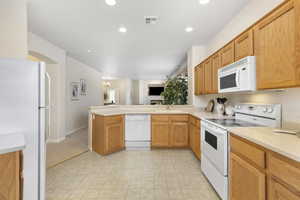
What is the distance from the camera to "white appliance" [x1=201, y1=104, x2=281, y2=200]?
168 centimetres

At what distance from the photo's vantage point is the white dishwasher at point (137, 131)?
3609 millimetres

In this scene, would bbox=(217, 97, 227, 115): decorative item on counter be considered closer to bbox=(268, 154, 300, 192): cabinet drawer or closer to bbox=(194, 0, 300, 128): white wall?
bbox=(194, 0, 300, 128): white wall

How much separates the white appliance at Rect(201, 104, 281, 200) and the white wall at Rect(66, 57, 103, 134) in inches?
176

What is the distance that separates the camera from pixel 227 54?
2.29 m

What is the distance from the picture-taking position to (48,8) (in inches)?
92.4

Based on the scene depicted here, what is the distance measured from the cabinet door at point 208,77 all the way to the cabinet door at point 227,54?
519mm

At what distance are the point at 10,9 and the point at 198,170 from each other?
142 inches

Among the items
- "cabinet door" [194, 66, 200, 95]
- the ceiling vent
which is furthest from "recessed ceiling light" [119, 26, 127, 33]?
"cabinet door" [194, 66, 200, 95]

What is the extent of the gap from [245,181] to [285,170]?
502 millimetres

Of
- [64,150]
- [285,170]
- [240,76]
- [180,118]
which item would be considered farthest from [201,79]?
[64,150]

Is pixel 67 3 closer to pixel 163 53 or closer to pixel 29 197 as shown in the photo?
pixel 29 197

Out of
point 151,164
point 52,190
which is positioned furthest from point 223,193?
point 52,190

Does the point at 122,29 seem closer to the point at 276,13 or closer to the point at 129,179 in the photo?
the point at 276,13

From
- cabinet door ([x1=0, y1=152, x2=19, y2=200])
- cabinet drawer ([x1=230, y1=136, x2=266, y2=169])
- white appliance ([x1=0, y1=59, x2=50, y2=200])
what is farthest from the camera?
white appliance ([x1=0, y1=59, x2=50, y2=200])
